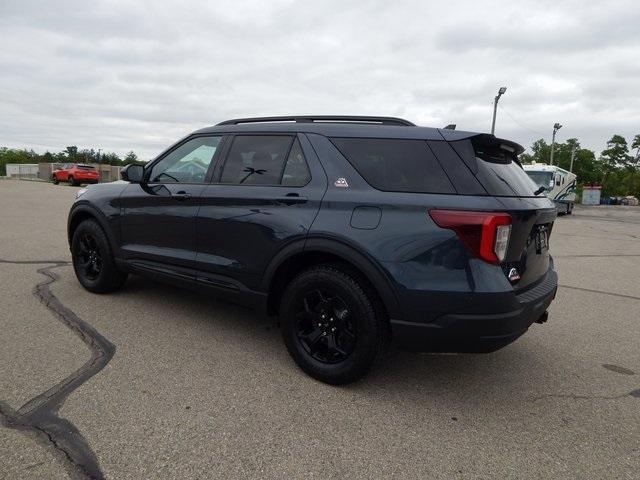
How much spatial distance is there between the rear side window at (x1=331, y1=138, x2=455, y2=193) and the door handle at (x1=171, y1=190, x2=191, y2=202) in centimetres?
146

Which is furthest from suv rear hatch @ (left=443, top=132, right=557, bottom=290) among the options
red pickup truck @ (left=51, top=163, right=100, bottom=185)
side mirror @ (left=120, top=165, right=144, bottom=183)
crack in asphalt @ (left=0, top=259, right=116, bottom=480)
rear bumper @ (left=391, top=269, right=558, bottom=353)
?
red pickup truck @ (left=51, top=163, right=100, bottom=185)

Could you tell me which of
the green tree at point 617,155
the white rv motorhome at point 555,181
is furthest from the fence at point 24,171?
the green tree at point 617,155

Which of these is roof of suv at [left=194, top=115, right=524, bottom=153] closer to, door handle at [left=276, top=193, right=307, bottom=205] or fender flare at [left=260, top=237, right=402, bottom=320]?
door handle at [left=276, top=193, right=307, bottom=205]

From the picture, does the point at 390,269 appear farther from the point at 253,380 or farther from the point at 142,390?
the point at 142,390

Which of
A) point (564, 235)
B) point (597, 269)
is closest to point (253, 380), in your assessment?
point (597, 269)

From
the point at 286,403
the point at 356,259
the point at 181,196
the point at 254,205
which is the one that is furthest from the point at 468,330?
the point at 181,196

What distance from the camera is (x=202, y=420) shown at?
2604 mm

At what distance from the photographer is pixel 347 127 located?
3.25m

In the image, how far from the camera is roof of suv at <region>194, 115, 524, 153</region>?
2.93 metres

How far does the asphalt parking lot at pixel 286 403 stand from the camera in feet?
7.52

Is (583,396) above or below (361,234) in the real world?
below

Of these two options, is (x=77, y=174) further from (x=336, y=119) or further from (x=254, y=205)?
(x=336, y=119)

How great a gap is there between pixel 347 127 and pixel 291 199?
25.0 inches

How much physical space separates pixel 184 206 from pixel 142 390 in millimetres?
1586
